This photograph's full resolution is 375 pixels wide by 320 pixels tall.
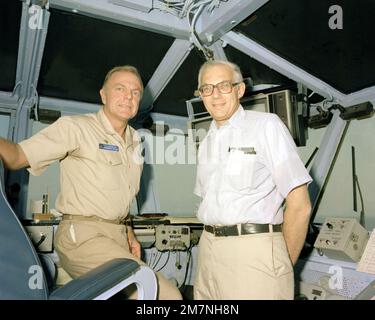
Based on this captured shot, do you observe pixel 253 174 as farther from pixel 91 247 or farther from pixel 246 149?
pixel 91 247

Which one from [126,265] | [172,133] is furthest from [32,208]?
[126,265]

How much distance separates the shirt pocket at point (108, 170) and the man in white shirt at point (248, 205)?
52 cm

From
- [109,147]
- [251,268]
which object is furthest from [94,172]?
[251,268]

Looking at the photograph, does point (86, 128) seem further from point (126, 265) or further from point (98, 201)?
point (126, 265)

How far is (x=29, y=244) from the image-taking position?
933 millimetres

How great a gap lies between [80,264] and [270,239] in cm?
93

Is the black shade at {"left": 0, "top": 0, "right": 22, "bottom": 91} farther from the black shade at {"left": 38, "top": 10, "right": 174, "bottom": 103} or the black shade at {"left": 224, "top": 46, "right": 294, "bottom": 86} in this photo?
the black shade at {"left": 224, "top": 46, "right": 294, "bottom": 86}

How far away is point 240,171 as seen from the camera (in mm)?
1387

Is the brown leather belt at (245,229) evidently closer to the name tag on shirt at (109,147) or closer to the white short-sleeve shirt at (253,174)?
the white short-sleeve shirt at (253,174)

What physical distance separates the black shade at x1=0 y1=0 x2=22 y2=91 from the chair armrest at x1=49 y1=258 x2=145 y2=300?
1.83m

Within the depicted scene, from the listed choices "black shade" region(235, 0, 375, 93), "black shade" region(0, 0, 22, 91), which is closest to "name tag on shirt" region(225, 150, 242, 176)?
"black shade" region(235, 0, 375, 93)

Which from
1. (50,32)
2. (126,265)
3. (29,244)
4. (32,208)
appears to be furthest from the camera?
(32,208)

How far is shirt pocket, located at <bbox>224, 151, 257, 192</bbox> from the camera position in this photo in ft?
4.49

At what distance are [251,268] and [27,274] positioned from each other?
2.80 feet
